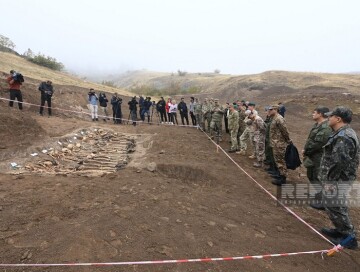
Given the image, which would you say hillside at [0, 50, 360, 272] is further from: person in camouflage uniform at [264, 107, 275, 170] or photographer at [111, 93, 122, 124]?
photographer at [111, 93, 122, 124]

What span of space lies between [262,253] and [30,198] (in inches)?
148

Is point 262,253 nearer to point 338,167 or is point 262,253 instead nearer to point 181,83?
point 338,167

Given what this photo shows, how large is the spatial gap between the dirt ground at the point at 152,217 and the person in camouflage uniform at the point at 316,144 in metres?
0.70

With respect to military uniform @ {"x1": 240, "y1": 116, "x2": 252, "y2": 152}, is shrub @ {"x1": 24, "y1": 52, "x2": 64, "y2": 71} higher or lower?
higher

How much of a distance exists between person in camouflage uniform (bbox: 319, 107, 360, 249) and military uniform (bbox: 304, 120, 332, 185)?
124cm

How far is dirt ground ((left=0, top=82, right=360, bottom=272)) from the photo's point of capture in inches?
134

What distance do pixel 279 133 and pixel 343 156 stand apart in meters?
2.71

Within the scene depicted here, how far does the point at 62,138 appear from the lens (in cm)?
884

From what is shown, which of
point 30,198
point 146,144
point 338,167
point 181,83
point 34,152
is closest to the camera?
point 338,167

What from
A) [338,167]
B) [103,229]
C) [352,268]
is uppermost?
[338,167]

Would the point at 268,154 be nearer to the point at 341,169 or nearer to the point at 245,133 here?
the point at 245,133

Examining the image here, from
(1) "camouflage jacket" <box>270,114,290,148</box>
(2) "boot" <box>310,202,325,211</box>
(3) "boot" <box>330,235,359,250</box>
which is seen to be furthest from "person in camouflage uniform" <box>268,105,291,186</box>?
(3) "boot" <box>330,235,359,250</box>

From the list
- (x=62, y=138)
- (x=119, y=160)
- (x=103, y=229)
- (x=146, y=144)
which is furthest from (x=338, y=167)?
(x=62, y=138)

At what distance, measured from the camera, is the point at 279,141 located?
21.0ft
